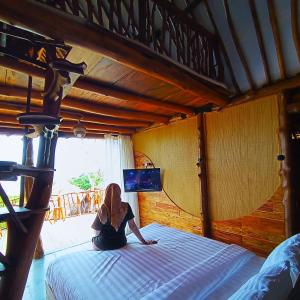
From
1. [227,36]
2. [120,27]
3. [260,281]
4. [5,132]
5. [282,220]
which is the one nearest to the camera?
[260,281]

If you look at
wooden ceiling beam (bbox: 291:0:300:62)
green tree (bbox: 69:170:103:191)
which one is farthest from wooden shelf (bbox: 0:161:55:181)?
green tree (bbox: 69:170:103:191)

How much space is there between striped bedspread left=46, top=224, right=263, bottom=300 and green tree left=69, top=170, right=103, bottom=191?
6.39 meters

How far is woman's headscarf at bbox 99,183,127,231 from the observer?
8.27ft

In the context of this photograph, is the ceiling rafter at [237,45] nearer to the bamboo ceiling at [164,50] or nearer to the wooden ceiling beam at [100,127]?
the bamboo ceiling at [164,50]

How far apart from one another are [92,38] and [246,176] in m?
2.36

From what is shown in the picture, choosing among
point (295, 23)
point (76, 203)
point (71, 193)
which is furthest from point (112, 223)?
point (76, 203)

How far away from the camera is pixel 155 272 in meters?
1.93

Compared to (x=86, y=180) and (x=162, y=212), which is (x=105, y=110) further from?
(x=86, y=180)

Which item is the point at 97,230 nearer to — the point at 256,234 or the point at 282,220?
the point at 256,234

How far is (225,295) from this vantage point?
1.57 m

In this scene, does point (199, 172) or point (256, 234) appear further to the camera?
point (199, 172)

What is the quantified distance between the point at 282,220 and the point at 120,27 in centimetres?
257

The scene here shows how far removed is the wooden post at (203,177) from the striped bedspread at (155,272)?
591mm

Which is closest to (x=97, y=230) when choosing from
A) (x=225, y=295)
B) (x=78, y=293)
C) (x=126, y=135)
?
(x=78, y=293)
